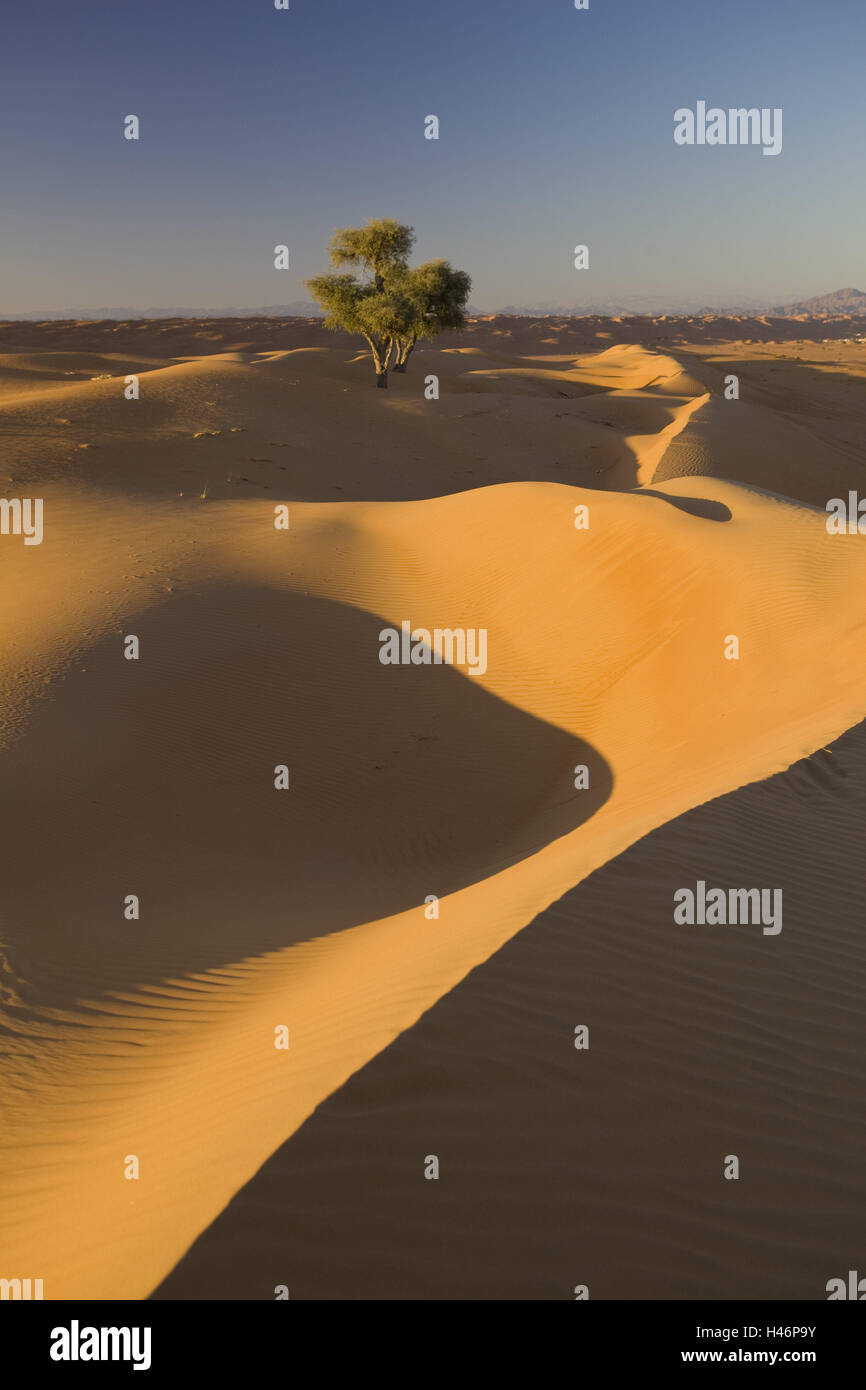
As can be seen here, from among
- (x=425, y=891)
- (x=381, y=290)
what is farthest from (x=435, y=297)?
(x=425, y=891)

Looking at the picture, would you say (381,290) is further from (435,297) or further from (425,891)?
(425,891)

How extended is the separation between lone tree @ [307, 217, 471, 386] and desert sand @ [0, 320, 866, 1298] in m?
14.7

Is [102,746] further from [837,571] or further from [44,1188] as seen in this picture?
[837,571]

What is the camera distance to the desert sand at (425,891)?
2.87 m

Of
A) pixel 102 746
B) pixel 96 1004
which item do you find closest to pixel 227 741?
pixel 102 746

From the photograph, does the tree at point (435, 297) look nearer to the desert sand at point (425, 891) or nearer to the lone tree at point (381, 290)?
the lone tree at point (381, 290)

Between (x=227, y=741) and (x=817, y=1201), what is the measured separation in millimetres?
8117

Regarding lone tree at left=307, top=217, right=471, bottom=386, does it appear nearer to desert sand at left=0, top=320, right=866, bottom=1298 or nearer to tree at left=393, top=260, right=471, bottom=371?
tree at left=393, top=260, right=471, bottom=371

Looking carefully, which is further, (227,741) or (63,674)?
(63,674)

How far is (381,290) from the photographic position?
33.9 meters

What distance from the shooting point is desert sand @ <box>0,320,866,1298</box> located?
2873mm

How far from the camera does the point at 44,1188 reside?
13.0 ft

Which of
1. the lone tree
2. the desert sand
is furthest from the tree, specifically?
the desert sand
